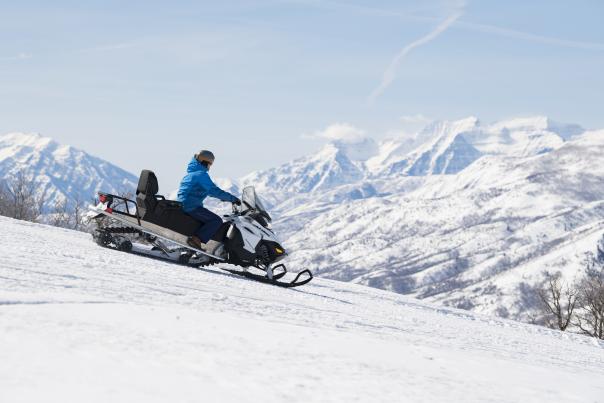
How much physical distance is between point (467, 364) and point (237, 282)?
6.47 m

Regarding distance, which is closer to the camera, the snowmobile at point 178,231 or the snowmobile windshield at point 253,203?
the snowmobile at point 178,231

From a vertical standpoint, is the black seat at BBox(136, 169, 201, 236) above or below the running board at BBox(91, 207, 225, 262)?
above

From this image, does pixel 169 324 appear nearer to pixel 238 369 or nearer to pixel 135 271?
pixel 238 369

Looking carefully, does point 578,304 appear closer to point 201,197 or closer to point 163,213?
point 201,197

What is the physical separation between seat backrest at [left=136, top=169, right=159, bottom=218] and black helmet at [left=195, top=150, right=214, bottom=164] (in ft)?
3.06

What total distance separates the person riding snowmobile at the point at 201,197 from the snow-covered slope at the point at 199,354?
4027 mm

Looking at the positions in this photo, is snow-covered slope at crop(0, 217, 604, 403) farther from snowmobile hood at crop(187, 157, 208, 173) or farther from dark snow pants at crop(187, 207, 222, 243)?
snowmobile hood at crop(187, 157, 208, 173)

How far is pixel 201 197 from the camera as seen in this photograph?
517 inches

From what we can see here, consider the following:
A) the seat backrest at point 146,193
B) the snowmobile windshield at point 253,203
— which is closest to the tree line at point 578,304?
the snowmobile windshield at point 253,203

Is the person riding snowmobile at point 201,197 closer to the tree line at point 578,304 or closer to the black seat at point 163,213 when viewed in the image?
the black seat at point 163,213

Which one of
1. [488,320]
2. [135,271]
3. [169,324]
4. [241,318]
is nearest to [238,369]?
[169,324]

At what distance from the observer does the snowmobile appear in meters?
13.1

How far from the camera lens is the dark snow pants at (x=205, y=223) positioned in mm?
13109

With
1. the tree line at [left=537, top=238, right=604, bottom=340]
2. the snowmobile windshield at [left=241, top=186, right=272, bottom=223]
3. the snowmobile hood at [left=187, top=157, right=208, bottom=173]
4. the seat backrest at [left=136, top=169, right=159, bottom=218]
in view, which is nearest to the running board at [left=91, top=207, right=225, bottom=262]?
the seat backrest at [left=136, top=169, right=159, bottom=218]
